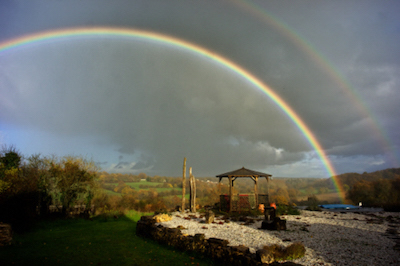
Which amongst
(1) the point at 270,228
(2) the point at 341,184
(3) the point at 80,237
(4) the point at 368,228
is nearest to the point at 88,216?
(3) the point at 80,237

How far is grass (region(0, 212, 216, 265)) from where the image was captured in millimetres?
6199

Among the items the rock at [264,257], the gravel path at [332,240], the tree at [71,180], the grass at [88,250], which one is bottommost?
the grass at [88,250]

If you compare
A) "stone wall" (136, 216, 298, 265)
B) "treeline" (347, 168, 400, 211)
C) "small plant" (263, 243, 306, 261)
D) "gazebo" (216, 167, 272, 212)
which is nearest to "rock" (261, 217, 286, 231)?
"small plant" (263, 243, 306, 261)

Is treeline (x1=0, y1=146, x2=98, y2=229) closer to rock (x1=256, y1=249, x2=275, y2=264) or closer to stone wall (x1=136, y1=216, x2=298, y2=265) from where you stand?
stone wall (x1=136, y1=216, x2=298, y2=265)

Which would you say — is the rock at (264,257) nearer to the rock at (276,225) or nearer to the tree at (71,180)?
the rock at (276,225)

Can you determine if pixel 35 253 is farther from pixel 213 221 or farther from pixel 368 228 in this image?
pixel 368 228

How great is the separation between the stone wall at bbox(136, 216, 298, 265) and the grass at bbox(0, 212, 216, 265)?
0.83 feet

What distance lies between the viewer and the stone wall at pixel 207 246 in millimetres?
5410

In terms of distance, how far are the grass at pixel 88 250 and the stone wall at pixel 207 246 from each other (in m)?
0.25

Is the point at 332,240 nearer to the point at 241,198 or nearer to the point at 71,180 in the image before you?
the point at 241,198

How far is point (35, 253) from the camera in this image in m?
6.74

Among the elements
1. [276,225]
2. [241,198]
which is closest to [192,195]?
[241,198]

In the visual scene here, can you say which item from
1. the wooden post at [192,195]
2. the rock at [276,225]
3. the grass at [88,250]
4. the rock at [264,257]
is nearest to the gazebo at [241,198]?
the wooden post at [192,195]

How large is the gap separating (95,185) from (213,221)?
919 centimetres
